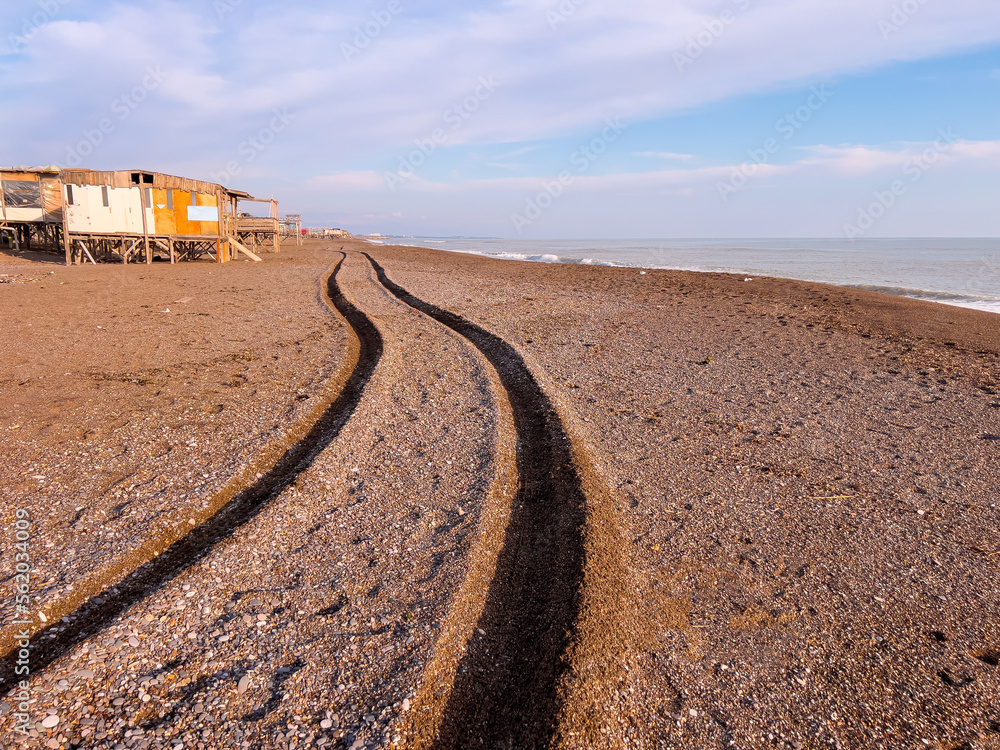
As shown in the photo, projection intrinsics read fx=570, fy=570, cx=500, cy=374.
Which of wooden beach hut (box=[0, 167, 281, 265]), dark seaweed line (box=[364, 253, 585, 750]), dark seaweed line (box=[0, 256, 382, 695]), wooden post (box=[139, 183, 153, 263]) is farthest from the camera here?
wooden post (box=[139, 183, 153, 263])

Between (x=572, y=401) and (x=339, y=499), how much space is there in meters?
3.77

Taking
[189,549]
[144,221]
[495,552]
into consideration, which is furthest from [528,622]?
[144,221]

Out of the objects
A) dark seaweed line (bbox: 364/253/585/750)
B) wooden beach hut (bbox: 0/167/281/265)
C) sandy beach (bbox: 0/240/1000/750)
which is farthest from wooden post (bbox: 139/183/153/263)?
dark seaweed line (bbox: 364/253/585/750)

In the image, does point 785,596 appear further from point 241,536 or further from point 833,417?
point 833,417

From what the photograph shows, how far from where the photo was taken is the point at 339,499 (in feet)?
15.7

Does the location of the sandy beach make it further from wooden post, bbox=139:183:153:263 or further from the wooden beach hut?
the wooden beach hut

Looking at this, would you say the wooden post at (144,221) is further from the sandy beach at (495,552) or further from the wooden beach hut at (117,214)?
the sandy beach at (495,552)

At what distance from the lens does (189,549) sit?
404 centimetres

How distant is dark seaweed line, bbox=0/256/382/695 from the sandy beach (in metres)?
0.03

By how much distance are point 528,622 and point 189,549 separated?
8.10ft

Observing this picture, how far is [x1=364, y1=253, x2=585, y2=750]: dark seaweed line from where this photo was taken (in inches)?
106

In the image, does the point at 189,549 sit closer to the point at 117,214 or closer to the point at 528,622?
the point at 528,622

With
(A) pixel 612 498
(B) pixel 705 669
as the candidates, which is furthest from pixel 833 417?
(B) pixel 705 669

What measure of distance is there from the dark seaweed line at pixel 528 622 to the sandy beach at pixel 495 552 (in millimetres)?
18
